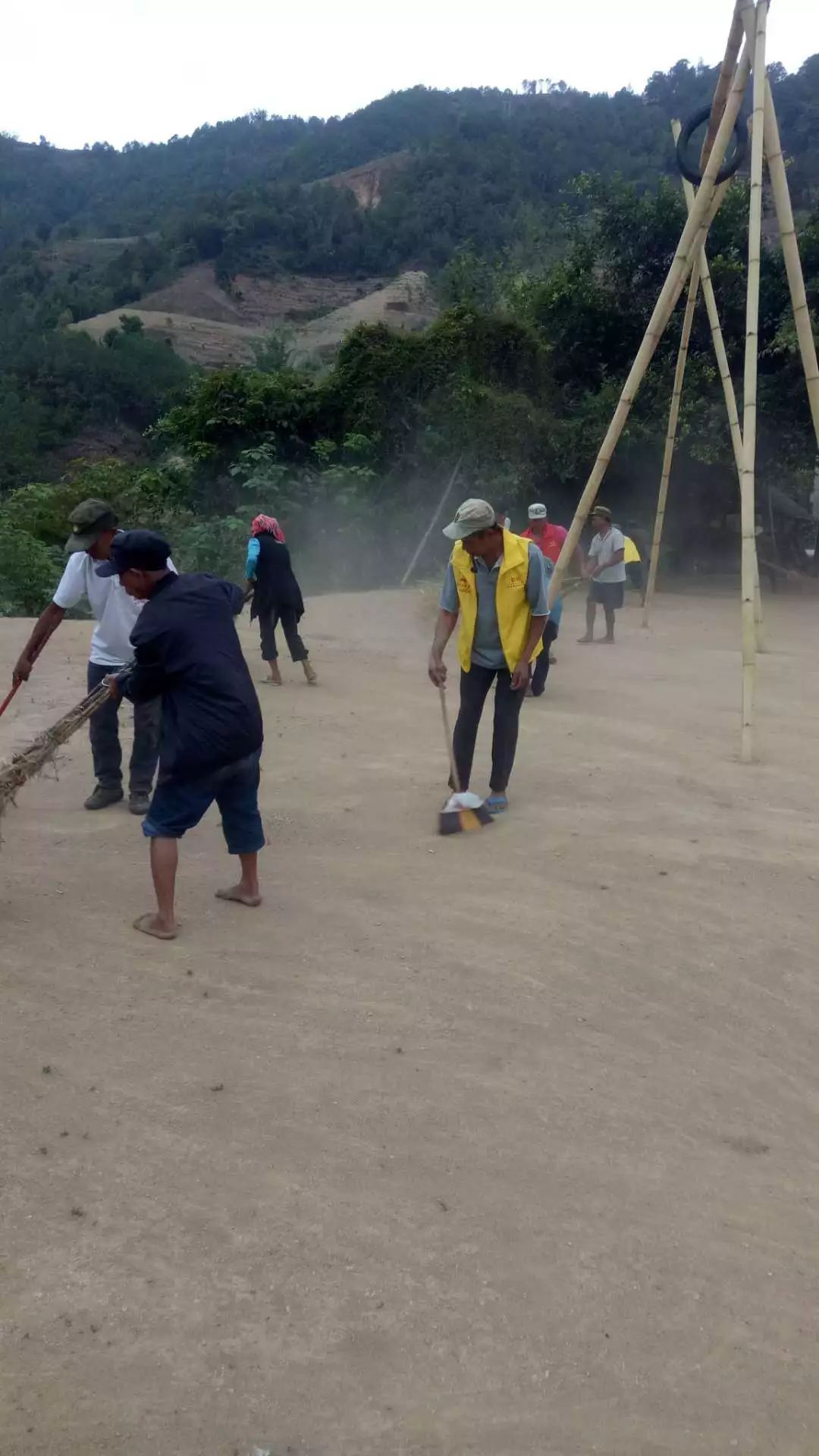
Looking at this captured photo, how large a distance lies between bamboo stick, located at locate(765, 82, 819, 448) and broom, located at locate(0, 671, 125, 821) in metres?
4.81

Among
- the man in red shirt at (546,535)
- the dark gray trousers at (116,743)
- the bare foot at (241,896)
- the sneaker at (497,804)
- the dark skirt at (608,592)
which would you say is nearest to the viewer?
the bare foot at (241,896)

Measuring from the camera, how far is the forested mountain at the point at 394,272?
61.7 ft

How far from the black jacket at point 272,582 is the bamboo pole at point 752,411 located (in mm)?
3740

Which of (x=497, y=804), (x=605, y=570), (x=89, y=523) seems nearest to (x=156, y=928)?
(x=89, y=523)

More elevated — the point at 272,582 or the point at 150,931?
the point at 272,582

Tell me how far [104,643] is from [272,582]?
3879 mm

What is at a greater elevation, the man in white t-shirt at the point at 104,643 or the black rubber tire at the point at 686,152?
the black rubber tire at the point at 686,152

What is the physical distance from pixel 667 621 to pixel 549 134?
256 feet

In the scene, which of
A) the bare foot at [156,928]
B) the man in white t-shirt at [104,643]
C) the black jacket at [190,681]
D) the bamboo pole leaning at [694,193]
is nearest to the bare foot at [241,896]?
the bare foot at [156,928]

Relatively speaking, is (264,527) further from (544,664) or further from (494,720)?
(494,720)

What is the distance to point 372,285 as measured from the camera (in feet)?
223

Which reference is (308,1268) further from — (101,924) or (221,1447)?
(101,924)

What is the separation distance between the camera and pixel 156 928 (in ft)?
15.5

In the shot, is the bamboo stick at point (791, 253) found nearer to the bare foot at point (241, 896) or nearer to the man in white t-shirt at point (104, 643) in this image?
the man in white t-shirt at point (104, 643)
